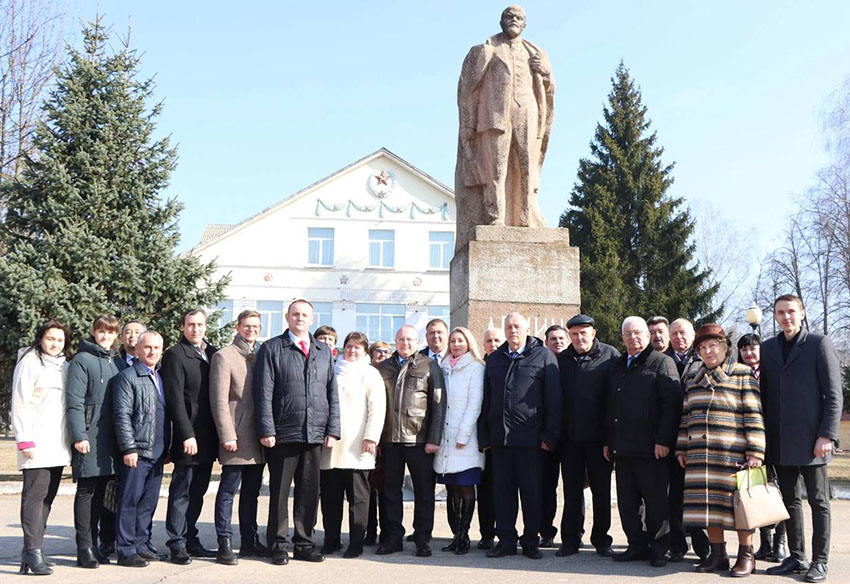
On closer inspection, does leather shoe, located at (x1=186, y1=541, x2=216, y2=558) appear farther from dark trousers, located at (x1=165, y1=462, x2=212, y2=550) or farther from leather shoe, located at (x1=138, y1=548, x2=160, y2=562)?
leather shoe, located at (x1=138, y1=548, x2=160, y2=562)

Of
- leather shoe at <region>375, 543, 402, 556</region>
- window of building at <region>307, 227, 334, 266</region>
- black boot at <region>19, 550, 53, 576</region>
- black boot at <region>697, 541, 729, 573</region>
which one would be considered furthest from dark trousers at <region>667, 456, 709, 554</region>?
window of building at <region>307, 227, 334, 266</region>

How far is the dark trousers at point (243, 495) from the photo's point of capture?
615 cm

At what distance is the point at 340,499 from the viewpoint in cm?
656

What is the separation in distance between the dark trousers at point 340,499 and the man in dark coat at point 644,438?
185 cm

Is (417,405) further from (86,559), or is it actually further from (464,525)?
(86,559)

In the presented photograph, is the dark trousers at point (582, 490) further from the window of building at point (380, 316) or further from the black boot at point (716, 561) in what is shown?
the window of building at point (380, 316)

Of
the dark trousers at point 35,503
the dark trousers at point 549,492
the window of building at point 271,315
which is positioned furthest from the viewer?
the window of building at point 271,315

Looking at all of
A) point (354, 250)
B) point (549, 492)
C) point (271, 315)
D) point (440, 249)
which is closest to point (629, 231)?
point (440, 249)

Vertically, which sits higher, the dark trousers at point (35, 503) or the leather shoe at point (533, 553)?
the dark trousers at point (35, 503)

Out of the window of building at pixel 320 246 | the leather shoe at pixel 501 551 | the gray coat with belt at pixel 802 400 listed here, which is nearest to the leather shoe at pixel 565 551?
the leather shoe at pixel 501 551

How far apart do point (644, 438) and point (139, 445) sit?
11.6ft

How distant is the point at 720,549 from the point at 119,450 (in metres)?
4.18

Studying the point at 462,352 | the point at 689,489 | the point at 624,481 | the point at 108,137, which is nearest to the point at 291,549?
the point at 462,352

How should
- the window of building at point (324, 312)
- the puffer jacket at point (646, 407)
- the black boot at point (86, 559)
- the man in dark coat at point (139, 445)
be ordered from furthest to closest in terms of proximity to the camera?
the window of building at point (324, 312) → the puffer jacket at point (646, 407) → the man in dark coat at point (139, 445) → the black boot at point (86, 559)
